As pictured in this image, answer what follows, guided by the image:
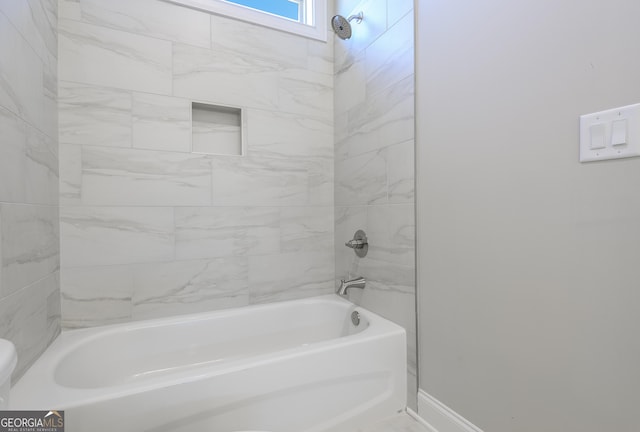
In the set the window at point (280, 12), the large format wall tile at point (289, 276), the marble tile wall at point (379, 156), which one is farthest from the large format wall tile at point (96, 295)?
the window at point (280, 12)

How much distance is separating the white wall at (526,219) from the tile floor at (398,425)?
16 centimetres

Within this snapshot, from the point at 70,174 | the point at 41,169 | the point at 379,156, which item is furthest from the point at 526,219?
the point at 70,174

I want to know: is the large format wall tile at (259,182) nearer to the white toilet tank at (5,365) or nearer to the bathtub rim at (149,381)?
the bathtub rim at (149,381)

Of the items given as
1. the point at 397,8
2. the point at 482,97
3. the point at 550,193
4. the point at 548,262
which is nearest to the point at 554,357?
the point at 548,262

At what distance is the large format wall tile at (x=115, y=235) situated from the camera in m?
1.47

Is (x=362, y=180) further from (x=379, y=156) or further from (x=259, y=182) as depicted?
(x=259, y=182)

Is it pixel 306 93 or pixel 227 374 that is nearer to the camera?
pixel 227 374

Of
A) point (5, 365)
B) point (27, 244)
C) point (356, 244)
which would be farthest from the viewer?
point (356, 244)

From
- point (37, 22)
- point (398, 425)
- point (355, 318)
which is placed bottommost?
point (398, 425)

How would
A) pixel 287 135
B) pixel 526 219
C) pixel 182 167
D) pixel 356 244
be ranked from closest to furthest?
1. pixel 526 219
2. pixel 182 167
3. pixel 356 244
4. pixel 287 135

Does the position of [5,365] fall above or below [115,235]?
below

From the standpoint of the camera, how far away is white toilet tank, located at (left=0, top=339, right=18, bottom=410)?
51 centimetres

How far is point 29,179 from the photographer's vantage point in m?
1.14

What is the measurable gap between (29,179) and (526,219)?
1837 millimetres
